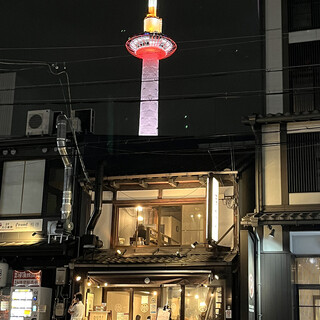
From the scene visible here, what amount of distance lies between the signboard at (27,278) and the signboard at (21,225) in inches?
77.1

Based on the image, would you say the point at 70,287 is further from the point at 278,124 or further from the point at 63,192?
the point at 278,124

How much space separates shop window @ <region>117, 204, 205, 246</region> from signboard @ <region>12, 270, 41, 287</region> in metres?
3.48

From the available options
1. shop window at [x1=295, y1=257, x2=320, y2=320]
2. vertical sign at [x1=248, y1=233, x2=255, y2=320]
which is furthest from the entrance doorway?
shop window at [x1=295, y1=257, x2=320, y2=320]

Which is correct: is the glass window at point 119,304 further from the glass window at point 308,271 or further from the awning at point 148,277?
the glass window at point 308,271

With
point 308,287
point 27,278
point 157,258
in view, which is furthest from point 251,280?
point 27,278

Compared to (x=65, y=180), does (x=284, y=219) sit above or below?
below

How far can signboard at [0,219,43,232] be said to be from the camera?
21188 mm

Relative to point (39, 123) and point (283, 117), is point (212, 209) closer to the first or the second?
point (283, 117)

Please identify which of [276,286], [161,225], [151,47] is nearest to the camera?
[276,286]

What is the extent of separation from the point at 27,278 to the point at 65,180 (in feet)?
13.5

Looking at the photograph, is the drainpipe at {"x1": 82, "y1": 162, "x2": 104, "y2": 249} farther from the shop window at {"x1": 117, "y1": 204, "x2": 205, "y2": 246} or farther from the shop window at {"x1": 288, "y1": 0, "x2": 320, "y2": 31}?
the shop window at {"x1": 288, "y1": 0, "x2": 320, "y2": 31}

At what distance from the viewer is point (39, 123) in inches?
902

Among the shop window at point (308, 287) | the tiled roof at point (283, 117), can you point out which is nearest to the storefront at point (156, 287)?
the shop window at point (308, 287)

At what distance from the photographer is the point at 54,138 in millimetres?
21938
